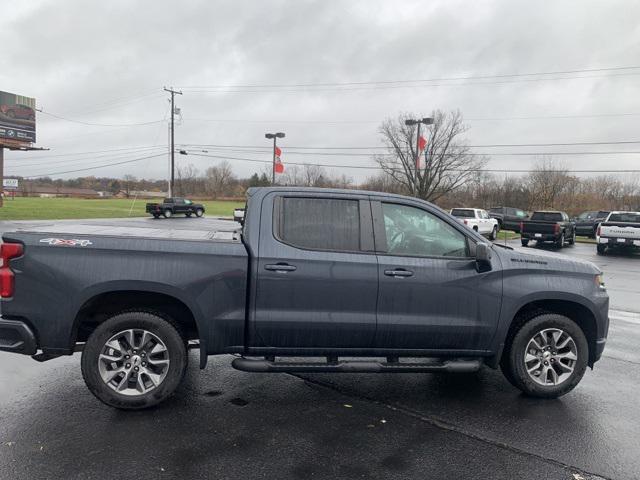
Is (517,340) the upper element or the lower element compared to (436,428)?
upper

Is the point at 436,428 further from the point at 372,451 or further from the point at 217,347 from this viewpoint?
the point at 217,347

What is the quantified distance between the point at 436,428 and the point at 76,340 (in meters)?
2.99

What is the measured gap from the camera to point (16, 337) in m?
3.72

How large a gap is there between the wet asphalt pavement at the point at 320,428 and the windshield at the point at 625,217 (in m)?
18.9

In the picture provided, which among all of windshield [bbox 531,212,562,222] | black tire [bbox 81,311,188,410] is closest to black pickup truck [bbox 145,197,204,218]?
windshield [bbox 531,212,562,222]

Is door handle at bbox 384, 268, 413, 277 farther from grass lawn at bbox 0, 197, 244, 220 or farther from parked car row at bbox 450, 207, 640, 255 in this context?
grass lawn at bbox 0, 197, 244, 220

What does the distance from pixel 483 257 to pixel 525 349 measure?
3.36 ft

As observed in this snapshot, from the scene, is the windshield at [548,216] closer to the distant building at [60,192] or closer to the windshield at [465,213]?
the windshield at [465,213]

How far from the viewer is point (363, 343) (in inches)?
159

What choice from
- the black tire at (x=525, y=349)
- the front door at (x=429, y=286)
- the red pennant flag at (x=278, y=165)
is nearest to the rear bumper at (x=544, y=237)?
the red pennant flag at (x=278, y=165)

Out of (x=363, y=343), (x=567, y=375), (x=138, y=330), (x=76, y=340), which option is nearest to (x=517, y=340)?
(x=567, y=375)

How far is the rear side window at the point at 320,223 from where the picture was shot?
404 cm

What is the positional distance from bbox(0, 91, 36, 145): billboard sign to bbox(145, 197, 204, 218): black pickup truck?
28.5 m

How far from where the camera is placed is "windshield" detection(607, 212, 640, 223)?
20.8 metres
